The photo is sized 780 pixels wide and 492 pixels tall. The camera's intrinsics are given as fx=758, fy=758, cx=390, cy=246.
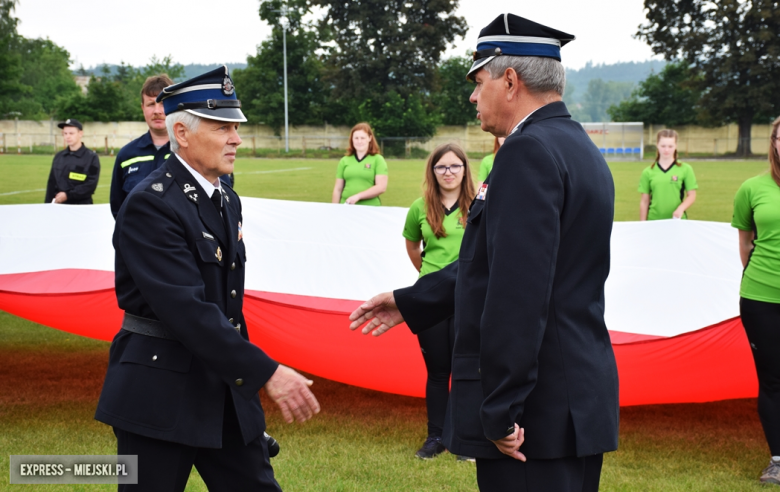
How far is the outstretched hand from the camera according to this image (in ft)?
7.54

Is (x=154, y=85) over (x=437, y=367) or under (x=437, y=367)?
over

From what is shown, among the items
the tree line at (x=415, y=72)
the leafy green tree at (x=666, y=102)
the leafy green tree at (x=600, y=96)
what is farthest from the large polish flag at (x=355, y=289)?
the leafy green tree at (x=600, y=96)

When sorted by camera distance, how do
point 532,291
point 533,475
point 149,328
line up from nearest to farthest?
point 532,291 → point 533,475 → point 149,328

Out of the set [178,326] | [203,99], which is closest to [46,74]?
[203,99]

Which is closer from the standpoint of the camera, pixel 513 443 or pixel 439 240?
pixel 513 443

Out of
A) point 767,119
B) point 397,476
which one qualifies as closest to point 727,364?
point 397,476

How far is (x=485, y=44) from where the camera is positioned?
1788mm

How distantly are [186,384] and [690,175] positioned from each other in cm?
570

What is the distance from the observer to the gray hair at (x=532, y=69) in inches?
68.1

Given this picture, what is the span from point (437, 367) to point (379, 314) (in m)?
1.67

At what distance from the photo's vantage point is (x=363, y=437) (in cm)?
421

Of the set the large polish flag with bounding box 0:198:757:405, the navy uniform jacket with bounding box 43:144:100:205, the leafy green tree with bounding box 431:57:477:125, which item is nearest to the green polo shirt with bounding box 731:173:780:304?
the large polish flag with bounding box 0:198:757:405

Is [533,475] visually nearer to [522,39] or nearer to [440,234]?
[522,39]

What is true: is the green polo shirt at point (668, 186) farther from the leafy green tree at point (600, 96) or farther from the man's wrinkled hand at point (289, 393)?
the leafy green tree at point (600, 96)
